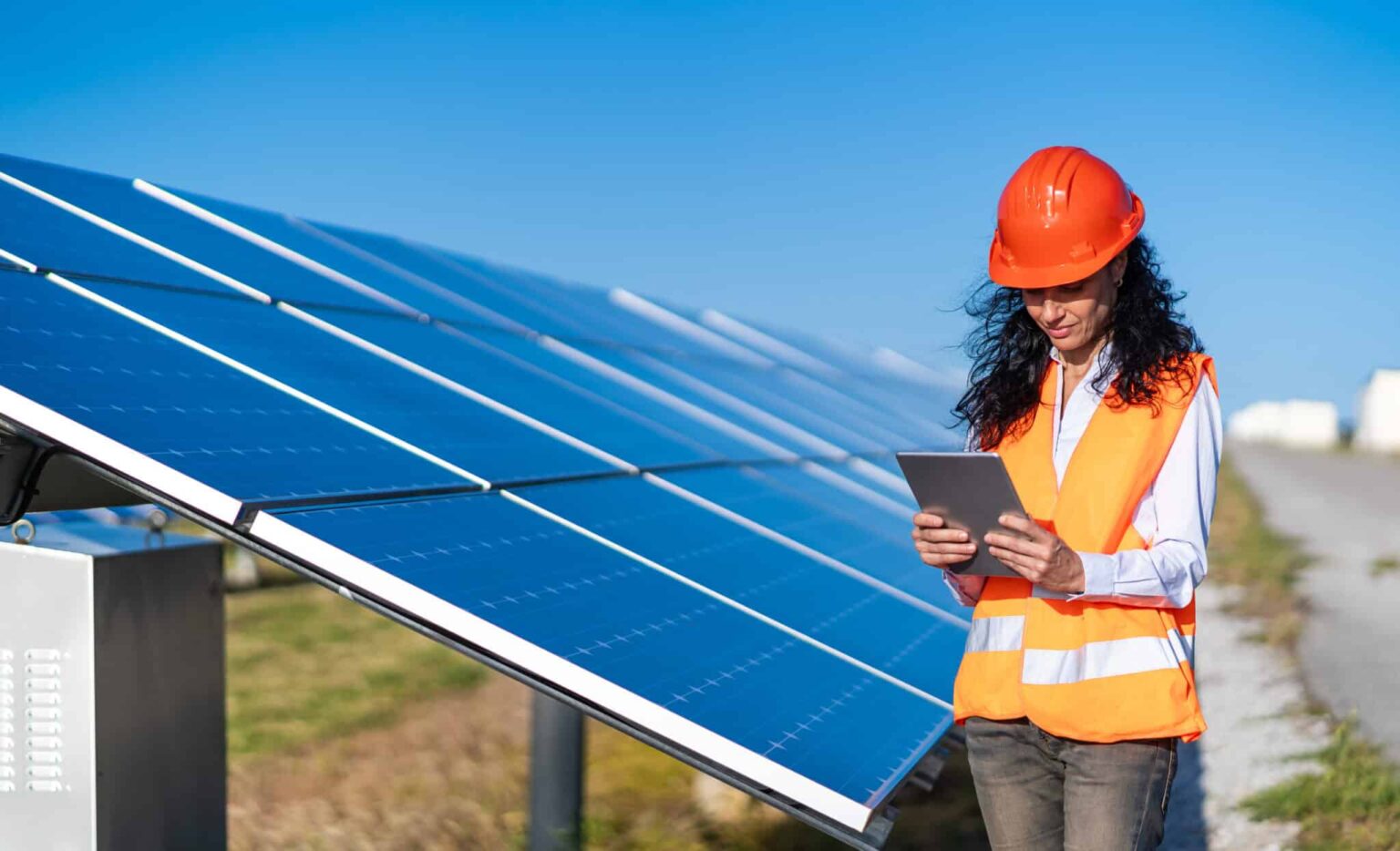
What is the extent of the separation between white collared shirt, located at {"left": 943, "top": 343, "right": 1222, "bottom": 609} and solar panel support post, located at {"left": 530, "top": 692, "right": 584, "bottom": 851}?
4.23 m

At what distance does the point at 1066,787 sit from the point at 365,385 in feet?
8.72

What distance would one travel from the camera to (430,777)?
883cm

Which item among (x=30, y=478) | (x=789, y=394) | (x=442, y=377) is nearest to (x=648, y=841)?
(x=789, y=394)

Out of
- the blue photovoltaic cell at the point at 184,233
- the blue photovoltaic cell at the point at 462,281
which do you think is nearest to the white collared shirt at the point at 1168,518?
the blue photovoltaic cell at the point at 184,233

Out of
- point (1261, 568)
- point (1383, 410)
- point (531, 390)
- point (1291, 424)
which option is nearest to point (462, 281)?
point (531, 390)

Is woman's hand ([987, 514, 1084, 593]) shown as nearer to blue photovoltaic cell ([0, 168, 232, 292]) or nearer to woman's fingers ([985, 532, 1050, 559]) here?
woman's fingers ([985, 532, 1050, 559])

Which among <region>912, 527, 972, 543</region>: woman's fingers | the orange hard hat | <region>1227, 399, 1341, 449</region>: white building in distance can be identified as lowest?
<region>1227, 399, 1341, 449</region>: white building in distance

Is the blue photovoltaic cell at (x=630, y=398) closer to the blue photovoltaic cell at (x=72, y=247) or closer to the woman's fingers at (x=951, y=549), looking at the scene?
the blue photovoltaic cell at (x=72, y=247)

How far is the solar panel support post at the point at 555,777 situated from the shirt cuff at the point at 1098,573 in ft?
14.3

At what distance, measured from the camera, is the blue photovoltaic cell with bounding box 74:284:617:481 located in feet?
13.7

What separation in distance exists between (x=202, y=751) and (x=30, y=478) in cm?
168

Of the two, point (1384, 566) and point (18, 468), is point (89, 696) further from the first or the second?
point (1384, 566)

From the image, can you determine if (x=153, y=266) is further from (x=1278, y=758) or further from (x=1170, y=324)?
(x=1278, y=758)

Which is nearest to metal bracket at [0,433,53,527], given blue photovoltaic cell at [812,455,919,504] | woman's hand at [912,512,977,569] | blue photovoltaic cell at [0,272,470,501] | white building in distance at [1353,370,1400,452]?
blue photovoltaic cell at [0,272,470,501]
